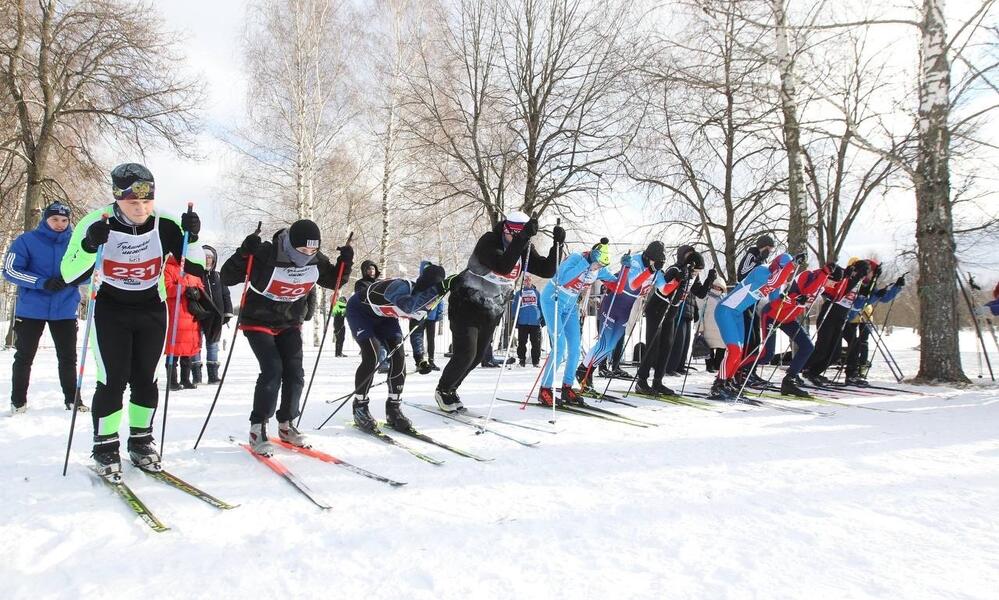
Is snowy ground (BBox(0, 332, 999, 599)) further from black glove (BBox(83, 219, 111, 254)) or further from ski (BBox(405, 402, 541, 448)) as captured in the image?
black glove (BBox(83, 219, 111, 254))

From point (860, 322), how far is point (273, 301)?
945cm

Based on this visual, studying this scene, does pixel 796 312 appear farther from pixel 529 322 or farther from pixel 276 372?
pixel 276 372

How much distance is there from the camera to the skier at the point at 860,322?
356 inches

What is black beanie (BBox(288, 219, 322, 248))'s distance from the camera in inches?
161

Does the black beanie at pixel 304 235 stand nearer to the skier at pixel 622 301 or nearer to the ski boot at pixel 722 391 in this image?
the skier at pixel 622 301

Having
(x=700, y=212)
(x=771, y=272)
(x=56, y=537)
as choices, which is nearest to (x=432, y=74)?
(x=700, y=212)

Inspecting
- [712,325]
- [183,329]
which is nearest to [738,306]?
[712,325]

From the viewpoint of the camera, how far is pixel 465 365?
5477 mm

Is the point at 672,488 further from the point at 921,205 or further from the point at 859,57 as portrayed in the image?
the point at 859,57

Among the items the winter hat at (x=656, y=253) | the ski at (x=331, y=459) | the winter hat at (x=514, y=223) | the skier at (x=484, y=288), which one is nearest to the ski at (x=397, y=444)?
the ski at (x=331, y=459)

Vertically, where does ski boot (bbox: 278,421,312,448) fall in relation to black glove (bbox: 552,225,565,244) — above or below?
below

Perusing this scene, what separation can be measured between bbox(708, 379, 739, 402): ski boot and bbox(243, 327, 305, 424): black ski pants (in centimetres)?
510

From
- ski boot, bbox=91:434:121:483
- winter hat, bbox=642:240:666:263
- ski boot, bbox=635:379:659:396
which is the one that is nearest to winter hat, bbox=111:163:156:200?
ski boot, bbox=91:434:121:483

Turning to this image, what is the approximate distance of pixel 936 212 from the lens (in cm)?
867
